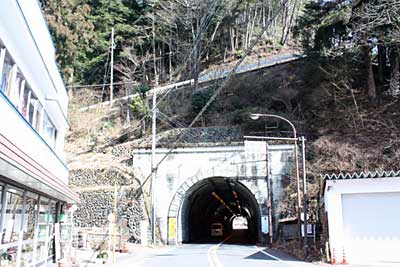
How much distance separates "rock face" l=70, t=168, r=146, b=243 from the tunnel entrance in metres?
3.65

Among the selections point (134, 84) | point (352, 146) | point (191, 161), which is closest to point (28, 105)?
point (191, 161)

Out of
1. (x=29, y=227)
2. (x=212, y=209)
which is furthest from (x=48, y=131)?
(x=212, y=209)

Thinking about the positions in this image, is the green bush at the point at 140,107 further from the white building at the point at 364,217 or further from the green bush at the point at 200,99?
the white building at the point at 364,217

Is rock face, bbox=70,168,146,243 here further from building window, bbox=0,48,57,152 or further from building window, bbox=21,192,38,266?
building window, bbox=21,192,38,266

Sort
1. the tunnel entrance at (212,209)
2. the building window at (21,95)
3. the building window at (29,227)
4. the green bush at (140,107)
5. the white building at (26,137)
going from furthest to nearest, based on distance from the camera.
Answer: the green bush at (140,107) → the tunnel entrance at (212,209) → the building window at (29,227) → the building window at (21,95) → the white building at (26,137)

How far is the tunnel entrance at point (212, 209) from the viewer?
29.1 metres

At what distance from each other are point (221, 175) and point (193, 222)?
9188 millimetres

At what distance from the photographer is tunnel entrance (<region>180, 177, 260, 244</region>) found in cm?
2909

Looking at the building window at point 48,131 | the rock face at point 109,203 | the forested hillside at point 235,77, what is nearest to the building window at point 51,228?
the building window at point 48,131

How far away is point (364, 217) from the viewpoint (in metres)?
15.3

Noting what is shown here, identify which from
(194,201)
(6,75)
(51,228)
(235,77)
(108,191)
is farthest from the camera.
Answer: (235,77)

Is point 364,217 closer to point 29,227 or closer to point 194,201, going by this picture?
point 29,227

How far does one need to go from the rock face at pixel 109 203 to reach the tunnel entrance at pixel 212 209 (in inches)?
144

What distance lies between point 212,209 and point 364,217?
106 ft
